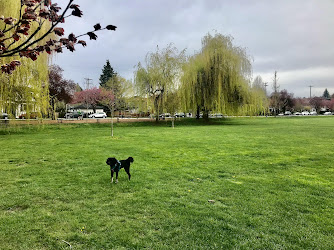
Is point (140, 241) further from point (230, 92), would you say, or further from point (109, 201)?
point (230, 92)

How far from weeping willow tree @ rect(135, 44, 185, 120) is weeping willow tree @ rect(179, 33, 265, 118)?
126 cm

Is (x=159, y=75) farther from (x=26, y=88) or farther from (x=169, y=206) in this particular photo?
(x=169, y=206)

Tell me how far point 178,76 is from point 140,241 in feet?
77.8

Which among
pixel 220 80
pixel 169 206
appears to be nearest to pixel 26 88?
pixel 169 206

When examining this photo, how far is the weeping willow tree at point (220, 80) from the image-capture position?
2425 cm

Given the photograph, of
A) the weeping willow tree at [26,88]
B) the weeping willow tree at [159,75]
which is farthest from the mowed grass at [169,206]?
the weeping willow tree at [159,75]

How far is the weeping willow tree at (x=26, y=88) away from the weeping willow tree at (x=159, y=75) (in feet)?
42.9

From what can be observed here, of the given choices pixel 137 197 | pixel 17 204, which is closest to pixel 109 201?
pixel 137 197

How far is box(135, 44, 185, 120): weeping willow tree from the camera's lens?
25.0m

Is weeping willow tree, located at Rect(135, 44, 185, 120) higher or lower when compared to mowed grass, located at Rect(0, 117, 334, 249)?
higher

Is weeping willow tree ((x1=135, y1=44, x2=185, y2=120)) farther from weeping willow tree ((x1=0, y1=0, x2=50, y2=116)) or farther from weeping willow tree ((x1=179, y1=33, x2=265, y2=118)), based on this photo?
weeping willow tree ((x1=0, y1=0, x2=50, y2=116))

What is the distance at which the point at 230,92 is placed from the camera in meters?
24.5

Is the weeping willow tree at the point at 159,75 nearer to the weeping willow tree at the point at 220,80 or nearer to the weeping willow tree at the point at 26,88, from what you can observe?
the weeping willow tree at the point at 220,80

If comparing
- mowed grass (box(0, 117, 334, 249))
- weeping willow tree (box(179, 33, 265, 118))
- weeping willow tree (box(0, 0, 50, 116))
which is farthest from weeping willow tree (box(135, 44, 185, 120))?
mowed grass (box(0, 117, 334, 249))
